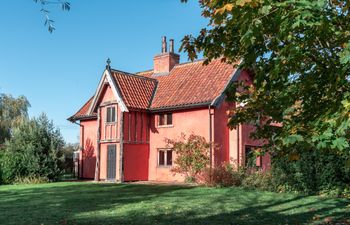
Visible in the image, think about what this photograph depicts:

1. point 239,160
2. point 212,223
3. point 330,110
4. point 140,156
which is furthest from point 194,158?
point 330,110

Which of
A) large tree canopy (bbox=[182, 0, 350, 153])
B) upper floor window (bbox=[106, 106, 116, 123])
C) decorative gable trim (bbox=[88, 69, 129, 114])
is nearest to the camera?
large tree canopy (bbox=[182, 0, 350, 153])

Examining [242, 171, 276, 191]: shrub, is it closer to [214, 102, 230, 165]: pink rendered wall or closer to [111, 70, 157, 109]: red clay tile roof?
[214, 102, 230, 165]: pink rendered wall

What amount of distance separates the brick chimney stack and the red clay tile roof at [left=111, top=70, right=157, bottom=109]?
2305 millimetres

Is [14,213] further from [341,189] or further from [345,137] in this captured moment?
[341,189]

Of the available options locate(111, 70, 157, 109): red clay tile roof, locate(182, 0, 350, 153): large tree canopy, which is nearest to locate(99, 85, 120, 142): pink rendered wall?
locate(111, 70, 157, 109): red clay tile roof

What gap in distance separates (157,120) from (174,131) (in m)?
1.87

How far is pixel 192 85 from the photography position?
26.0 meters

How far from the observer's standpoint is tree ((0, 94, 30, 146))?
48250 millimetres

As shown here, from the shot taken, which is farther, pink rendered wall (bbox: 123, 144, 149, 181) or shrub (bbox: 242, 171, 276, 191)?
pink rendered wall (bbox: 123, 144, 149, 181)

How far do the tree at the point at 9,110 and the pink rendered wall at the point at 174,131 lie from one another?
28745 mm

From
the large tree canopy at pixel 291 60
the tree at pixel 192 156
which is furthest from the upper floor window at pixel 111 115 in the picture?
the large tree canopy at pixel 291 60

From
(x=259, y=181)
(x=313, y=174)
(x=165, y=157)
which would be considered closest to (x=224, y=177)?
(x=259, y=181)

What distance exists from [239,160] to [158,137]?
578 centimetres

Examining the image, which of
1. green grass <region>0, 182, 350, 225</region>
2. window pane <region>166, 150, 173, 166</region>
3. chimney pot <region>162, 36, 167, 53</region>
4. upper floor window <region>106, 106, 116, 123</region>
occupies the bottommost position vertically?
green grass <region>0, 182, 350, 225</region>
